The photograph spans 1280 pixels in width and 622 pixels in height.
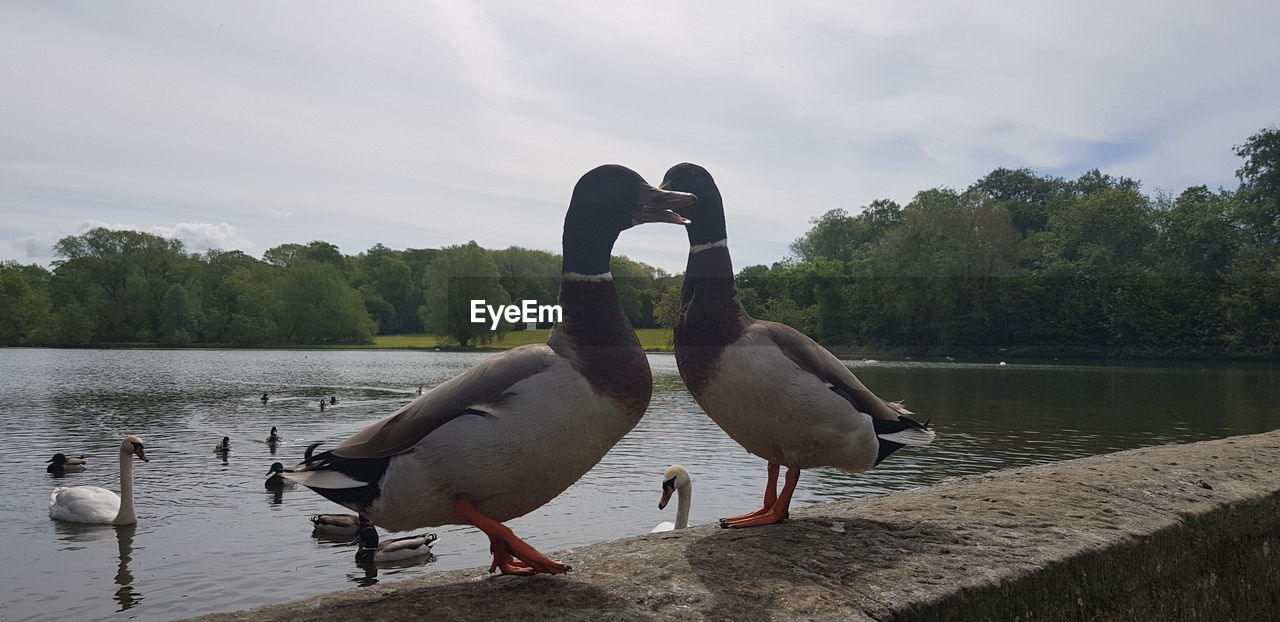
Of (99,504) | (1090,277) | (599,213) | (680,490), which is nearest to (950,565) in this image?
(599,213)

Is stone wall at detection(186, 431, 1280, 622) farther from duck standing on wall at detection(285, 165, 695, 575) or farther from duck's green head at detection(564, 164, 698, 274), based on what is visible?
duck's green head at detection(564, 164, 698, 274)

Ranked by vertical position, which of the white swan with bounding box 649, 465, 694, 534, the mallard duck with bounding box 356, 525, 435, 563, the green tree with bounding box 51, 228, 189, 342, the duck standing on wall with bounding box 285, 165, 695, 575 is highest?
the green tree with bounding box 51, 228, 189, 342

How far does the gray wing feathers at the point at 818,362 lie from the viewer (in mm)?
4172

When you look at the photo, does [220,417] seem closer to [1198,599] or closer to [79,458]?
[79,458]

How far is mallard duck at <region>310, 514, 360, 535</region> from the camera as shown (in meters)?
13.0

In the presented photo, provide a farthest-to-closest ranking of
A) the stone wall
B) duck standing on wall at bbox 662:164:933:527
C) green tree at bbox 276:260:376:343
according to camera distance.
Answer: green tree at bbox 276:260:376:343 < duck standing on wall at bbox 662:164:933:527 < the stone wall

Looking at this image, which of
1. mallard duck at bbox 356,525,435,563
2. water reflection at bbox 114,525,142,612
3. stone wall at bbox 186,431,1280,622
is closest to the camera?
stone wall at bbox 186,431,1280,622

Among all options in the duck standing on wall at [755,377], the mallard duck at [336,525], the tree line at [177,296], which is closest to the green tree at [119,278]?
the tree line at [177,296]

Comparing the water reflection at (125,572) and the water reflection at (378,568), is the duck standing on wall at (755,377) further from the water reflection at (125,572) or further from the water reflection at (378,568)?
the water reflection at (125,572)

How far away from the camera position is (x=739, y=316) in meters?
4.18

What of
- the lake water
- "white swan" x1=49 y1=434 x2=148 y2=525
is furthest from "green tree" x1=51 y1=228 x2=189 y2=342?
"white swan" x1=49 y1=434 x2=148 y2=525

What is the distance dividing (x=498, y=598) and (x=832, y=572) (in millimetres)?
1233

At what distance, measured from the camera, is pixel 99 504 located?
13.9 metres

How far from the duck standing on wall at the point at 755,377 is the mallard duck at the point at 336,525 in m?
10.2
